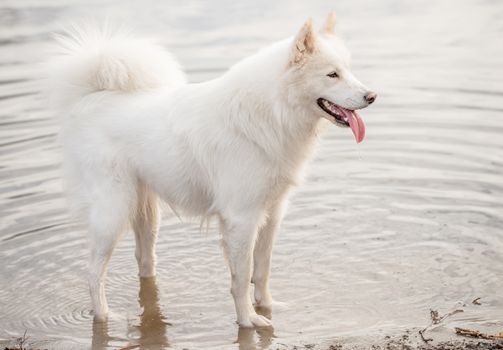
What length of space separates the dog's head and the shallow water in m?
1.46

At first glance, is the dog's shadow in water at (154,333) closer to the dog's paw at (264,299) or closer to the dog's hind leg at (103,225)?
the dog's paw at (264,299)

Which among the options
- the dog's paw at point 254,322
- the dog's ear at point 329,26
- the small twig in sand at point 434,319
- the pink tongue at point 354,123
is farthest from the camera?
the dog's paw at point 254,322

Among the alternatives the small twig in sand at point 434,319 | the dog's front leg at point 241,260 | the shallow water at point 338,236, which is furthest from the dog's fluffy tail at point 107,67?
the small twig in sand at point 434,319

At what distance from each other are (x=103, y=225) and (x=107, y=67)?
111 centimetres

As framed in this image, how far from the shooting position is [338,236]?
25.9ft

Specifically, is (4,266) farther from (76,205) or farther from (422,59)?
(422,59)

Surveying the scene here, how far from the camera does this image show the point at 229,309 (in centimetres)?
680

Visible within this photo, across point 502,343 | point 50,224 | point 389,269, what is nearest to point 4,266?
point 50,224

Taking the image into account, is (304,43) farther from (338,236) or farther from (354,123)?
(338,236)

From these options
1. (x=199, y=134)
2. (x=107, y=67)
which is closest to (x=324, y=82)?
(x=199, y=134)

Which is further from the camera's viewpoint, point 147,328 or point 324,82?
point 147,328

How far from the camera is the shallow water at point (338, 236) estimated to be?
6.55 m

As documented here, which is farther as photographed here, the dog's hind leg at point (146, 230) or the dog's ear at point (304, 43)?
the dog's hind leg at point (146, 230)

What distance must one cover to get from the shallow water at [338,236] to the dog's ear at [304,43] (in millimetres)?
1817
